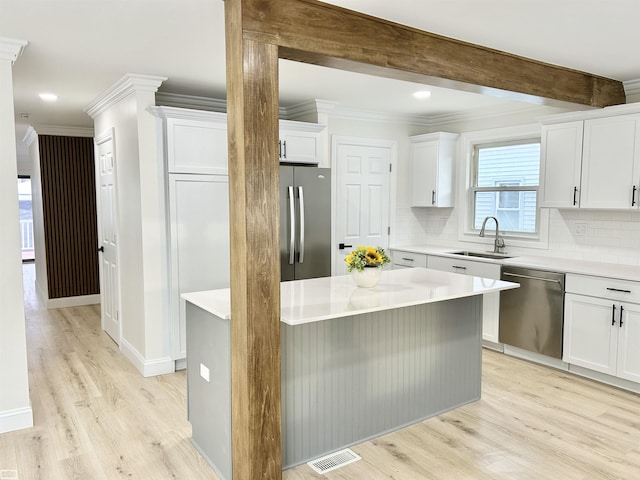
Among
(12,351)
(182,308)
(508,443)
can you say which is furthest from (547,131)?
(12,351)

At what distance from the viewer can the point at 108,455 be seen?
285cm

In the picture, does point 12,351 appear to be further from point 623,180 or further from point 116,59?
point 623,180

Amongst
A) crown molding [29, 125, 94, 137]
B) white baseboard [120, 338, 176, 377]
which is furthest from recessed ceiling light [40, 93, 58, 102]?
white baseboard [120, 338, 176, 377]

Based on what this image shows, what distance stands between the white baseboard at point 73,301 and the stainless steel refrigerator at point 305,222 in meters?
3.89

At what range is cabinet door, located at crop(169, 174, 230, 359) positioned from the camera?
406cm

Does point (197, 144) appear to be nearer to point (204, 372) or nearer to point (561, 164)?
point (204, 372)

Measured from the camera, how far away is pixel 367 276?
3.12 m

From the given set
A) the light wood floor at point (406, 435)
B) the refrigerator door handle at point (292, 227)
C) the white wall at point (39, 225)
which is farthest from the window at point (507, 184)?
the white wall at point (39, 225)

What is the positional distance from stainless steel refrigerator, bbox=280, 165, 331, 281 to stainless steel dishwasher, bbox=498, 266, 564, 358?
170cm

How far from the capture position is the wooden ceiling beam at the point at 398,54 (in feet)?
7.54

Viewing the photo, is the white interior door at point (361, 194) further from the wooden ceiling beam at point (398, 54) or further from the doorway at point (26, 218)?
the doorway at point (26, 218)

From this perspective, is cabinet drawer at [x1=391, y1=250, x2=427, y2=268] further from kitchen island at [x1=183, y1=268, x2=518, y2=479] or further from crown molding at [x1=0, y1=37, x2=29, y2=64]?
crown molding at [x1=0, y1=37, x2=29, y2=64]

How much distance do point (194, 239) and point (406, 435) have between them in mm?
2311

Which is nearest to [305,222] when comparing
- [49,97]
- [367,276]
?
[367,276]
